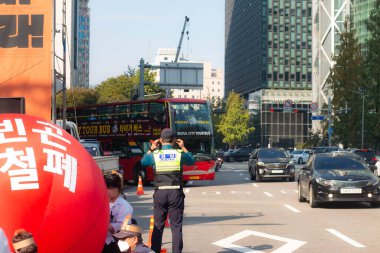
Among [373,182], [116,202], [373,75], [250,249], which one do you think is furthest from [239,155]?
[116,202]

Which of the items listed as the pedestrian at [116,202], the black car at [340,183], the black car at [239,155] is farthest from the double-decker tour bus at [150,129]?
the black car at [239,155]

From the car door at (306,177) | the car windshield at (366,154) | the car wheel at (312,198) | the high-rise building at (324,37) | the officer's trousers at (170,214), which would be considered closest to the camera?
the officer's trousers at (170,214)

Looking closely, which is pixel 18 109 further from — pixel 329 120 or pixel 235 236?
pixel 329 120

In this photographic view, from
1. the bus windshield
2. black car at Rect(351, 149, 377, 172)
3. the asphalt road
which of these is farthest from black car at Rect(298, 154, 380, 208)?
black car at Rect(351, 149, 377, 172)

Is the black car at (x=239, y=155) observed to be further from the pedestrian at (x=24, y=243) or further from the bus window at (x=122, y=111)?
the pedestrian at (x=24, y=243)

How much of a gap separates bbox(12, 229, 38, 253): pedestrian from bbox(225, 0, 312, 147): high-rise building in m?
135

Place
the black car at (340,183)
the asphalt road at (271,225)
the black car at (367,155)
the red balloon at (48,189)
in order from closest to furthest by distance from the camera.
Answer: the red balloon at (48,189) → the asphalt road at (271,225) → the black car at (340,183) → the black car at (367,155)

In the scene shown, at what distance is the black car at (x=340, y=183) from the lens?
18859 millimetres

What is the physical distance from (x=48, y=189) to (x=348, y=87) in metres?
70.6

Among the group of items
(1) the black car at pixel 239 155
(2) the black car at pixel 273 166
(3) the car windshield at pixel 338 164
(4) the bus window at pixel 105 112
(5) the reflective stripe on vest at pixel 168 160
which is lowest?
(1) the black car at pixel 239 155

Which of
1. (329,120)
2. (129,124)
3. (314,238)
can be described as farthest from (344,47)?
(314,238)

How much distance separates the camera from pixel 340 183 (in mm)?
18922

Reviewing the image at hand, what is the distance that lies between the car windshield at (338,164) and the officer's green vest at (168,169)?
1077 centimetres

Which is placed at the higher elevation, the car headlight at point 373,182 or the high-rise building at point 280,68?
the high-rise building at point 280,68
